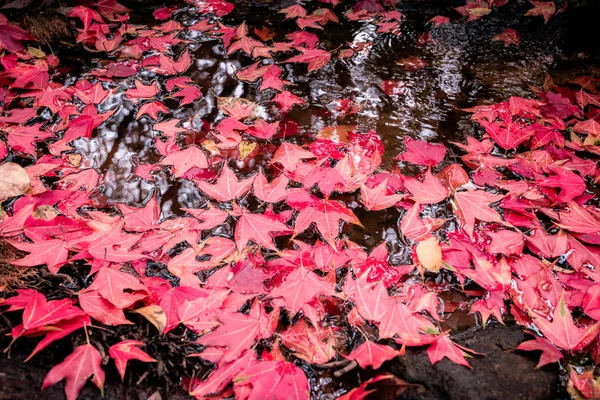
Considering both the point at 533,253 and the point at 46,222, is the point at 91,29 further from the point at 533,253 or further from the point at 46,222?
the point at 533,253

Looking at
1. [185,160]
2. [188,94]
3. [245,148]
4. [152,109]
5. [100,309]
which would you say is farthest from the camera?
[188,94]

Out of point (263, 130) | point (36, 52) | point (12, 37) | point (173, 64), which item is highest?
point (12, 37)

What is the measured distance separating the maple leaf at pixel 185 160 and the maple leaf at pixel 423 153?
1131 mm

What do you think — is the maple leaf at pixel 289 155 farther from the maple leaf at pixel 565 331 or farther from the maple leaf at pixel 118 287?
the maple leaf at pixel 565 331

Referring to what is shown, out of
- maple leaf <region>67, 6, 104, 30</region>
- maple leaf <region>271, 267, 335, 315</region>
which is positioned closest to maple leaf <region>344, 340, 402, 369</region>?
maple leaf <region>271, 267, 335, 315</region>

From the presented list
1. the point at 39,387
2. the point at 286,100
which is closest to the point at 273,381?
the point at 39,387

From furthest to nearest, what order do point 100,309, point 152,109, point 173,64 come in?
1. point 173,64
2. point 152,109
3. point 100,309

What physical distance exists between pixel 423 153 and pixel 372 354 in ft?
4.20

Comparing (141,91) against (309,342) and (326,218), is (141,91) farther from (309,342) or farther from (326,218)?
(309,342)

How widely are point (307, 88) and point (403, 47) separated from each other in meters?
0.98

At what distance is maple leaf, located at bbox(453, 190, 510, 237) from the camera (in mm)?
1876

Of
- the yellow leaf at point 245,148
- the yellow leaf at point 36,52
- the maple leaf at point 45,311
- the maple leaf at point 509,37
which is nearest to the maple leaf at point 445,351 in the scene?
the maple leaf at point 45,311

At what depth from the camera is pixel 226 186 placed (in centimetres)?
204

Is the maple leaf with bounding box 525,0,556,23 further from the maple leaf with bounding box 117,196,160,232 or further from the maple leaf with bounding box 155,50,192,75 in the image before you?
the maple leaf with bounding box 117,196,160,232
